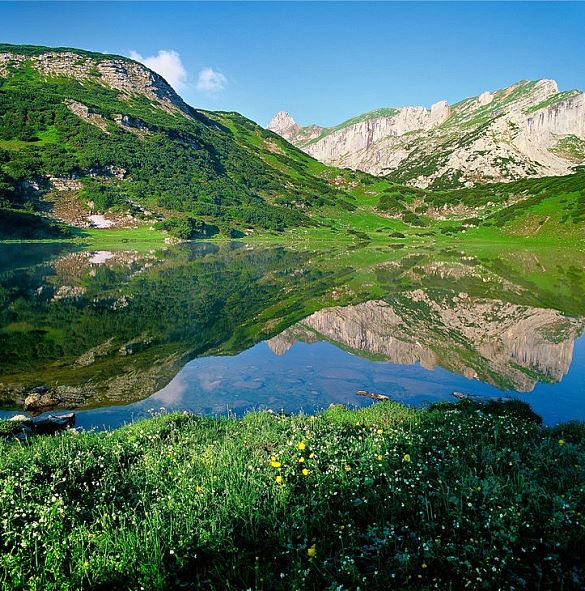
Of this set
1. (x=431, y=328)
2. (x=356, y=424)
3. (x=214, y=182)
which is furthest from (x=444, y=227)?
(x=356, y=424)

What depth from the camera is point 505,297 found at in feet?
146

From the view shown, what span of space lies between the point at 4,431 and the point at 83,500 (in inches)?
277

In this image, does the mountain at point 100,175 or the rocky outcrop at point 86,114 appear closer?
the mountain at point 100,175

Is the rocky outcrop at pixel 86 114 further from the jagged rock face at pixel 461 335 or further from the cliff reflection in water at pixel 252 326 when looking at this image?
the jagged rock face at pixel 461 335

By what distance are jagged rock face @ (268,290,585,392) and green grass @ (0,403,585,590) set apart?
14.2 meters

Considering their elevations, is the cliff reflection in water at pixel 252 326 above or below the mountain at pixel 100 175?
below

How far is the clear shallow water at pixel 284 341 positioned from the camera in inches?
810

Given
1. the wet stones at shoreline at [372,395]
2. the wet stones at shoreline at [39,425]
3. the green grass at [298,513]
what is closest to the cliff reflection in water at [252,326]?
the wet stones at shoreline at [372,395]

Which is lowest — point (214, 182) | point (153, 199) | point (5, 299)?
point (5, 299)

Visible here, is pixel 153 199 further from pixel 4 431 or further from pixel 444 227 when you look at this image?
pixel 4 431

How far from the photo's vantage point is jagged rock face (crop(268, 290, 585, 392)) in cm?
2464

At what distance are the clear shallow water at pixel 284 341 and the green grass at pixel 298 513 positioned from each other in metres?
7.87

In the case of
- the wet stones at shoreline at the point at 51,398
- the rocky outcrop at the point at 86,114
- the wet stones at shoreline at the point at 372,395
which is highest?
the rocky outcrop at the point at 86,114

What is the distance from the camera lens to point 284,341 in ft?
98.1
